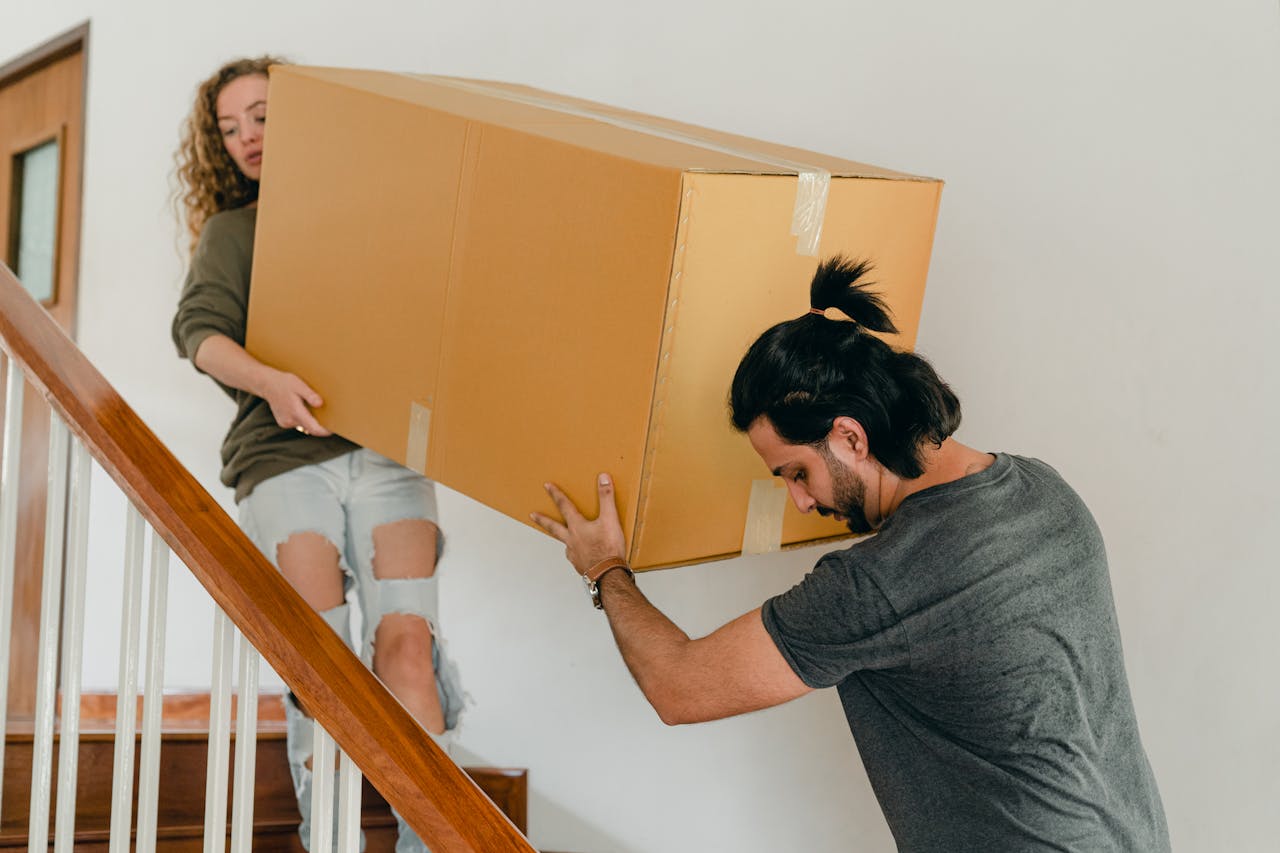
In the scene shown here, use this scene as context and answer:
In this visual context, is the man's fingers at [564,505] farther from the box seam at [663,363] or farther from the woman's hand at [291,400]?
the woman's hand at [291,400]

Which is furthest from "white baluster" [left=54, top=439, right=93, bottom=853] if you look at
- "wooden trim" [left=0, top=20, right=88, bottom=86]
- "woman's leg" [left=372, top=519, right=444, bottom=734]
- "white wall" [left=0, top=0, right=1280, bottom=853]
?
"wooden trim" [left=0, top=20, right=88, bottom=86]

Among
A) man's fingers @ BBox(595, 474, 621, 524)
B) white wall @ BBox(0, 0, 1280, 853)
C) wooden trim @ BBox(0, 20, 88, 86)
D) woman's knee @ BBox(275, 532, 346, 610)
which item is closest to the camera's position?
man's fingers @ BBox(595, 474, 621, 524)

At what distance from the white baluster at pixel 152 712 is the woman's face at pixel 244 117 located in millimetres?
951

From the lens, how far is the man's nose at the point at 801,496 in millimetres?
1399

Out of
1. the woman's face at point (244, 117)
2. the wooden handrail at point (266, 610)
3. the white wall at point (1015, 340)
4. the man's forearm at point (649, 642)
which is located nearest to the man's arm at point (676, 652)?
the man's forearm at point (649, 642)

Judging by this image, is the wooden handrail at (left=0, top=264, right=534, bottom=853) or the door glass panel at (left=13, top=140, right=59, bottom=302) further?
the door glass panel at (left=13, top=140, right=59, bottom=302)

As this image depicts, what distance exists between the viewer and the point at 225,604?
4.04ft

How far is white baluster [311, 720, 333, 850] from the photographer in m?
1.19

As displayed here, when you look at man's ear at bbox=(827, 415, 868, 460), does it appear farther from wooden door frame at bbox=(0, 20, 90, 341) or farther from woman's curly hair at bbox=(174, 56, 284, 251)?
wooden door frame at bbox=(0, 20, 90, 341)

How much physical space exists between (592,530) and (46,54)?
3.29 metres

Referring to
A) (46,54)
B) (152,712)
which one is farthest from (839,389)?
(46,54)

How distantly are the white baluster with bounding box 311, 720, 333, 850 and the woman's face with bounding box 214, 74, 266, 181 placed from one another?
1122mm

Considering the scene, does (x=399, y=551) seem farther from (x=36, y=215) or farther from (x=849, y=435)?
(x=36, y=215)

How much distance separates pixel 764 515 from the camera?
60.1 inches
